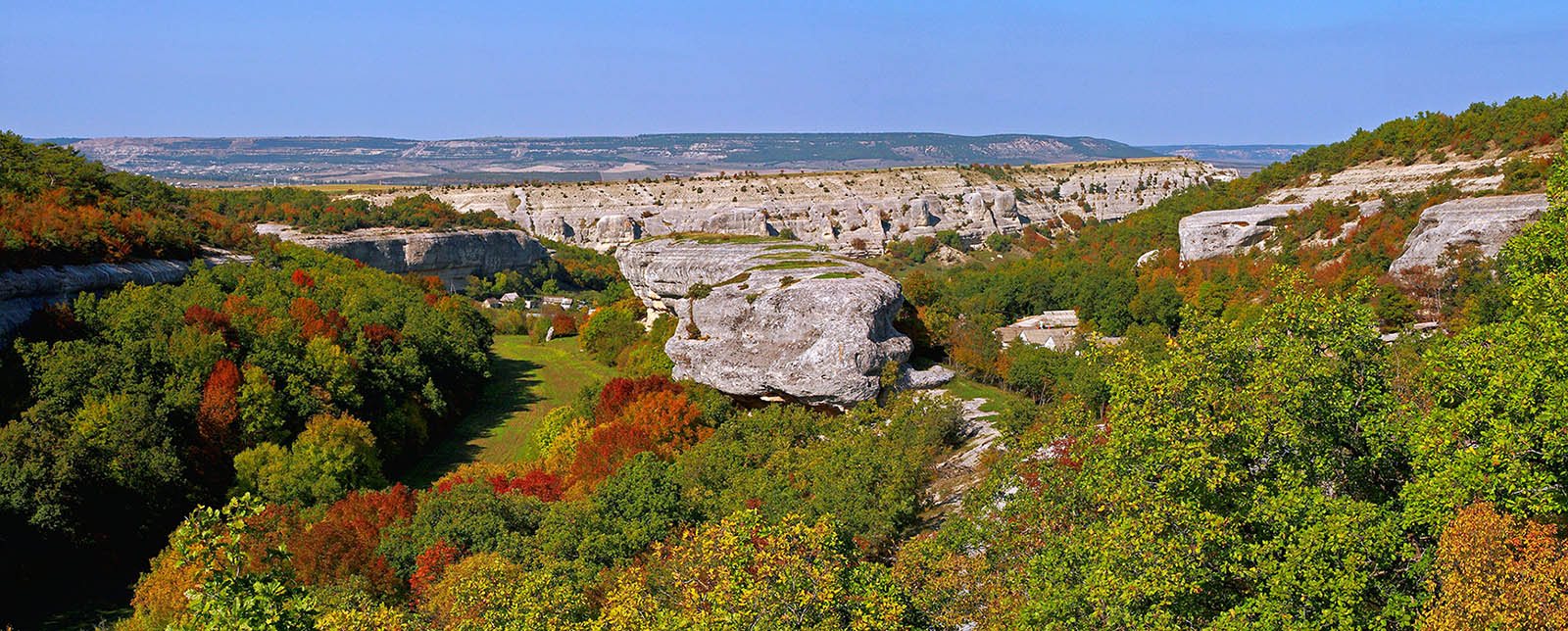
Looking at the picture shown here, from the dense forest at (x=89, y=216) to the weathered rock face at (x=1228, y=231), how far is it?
5327 cm

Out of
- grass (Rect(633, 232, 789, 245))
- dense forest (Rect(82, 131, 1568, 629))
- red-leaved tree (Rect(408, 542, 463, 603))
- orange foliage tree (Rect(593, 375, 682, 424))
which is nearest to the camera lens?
dense forest (Rect(82, 131, 1568, 629))

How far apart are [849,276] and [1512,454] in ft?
78.1

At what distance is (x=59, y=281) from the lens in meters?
34.1

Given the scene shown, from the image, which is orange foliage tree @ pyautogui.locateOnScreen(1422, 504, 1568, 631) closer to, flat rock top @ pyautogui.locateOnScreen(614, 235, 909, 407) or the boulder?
flat rock top @ pyautogui.locateOnScreen(614, 235, 909, 407)

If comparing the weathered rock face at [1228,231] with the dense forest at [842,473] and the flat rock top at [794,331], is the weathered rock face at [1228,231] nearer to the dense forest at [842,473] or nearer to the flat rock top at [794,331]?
the dense forest at [842,473]

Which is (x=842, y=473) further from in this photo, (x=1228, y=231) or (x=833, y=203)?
(x=833, y=203)

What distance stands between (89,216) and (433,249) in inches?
1622

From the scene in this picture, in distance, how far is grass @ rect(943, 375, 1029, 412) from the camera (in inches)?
1116

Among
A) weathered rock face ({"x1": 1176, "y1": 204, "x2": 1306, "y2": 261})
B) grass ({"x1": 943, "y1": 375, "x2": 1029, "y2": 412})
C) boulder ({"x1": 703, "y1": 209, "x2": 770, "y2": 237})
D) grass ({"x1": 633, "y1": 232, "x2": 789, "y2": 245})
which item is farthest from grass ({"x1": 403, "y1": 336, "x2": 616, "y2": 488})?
boulder ({"x1": 703, "y1": 209, "x2": 770, "y2": 237})

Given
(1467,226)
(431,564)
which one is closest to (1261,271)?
(1467,226)

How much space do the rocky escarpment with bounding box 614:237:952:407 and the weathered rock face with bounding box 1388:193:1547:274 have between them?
21290mm

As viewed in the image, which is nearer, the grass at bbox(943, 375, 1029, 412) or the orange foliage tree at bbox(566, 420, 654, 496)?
the orange foliage tree at bbox(566, 420, 654, 496)

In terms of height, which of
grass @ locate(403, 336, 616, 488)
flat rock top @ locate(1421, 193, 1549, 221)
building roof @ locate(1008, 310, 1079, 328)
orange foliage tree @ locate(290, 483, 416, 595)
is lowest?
grass @ locate(403, 336, 616, 488)

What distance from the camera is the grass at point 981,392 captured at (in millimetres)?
28344
